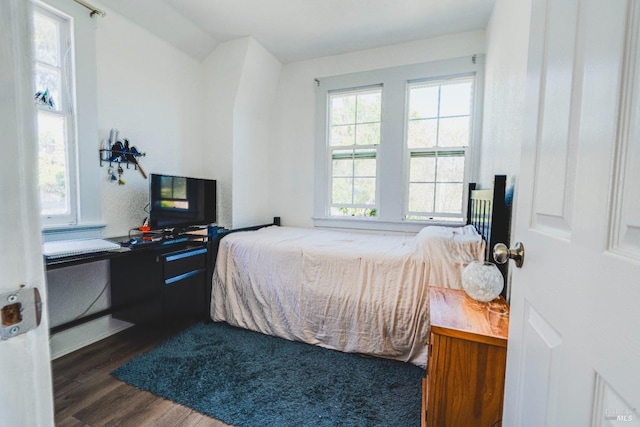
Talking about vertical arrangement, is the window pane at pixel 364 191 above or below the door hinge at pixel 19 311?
above

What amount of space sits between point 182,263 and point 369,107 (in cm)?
255

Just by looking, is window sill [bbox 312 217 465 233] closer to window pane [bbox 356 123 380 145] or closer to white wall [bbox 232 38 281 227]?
white wall [bbox 232 38 281 227]

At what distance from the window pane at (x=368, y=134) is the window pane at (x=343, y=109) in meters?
0.15

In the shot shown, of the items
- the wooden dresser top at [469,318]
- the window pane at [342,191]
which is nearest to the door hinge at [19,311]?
the wooden dresser top at [469,318]

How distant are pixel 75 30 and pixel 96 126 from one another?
665 millimetres

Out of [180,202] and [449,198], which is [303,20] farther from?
[449,198]

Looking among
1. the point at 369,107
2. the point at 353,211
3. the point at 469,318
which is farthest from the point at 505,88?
the point at 353,211

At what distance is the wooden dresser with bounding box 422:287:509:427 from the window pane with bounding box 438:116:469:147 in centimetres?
214

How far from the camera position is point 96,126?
2146mm

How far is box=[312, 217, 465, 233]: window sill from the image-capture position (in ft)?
9.62

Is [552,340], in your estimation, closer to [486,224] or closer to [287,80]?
[486,224]

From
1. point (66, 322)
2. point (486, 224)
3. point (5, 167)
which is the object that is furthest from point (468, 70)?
point (66, 322)

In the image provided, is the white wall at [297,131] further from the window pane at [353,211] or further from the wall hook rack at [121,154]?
the wall hook rack at [121,154]

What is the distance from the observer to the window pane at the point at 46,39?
1.85 metres
